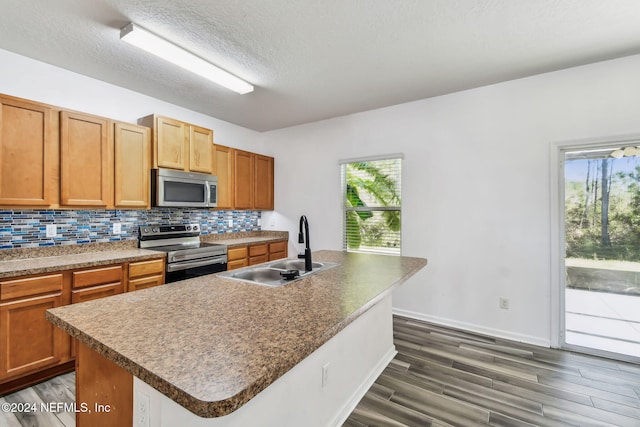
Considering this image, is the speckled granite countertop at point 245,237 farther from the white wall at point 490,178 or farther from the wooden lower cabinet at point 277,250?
the white wall at point 490,178

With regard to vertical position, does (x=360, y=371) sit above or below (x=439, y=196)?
below

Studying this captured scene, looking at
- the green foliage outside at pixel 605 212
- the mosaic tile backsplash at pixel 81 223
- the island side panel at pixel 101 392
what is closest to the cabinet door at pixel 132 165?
the mosaic tile backsplash at pixel 81 223

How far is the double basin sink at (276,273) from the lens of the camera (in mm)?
1724

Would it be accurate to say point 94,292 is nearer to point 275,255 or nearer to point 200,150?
point 200,150

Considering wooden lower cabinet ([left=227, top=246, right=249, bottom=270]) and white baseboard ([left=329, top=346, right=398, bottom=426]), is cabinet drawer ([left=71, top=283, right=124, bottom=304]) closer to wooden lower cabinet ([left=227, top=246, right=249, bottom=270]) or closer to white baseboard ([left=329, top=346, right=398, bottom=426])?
wooden lower cabinet ([left=227, top=246, right=249, bottom=270])

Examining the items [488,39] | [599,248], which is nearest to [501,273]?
[599,248]

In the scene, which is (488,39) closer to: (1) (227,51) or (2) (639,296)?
(1) (227,51)

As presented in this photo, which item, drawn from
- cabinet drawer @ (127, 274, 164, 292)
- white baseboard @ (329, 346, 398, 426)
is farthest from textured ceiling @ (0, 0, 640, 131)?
white baseboard @ (329, 346, 398, 426)

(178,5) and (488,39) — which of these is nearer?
(178,5)

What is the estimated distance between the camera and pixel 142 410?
0.93 metres

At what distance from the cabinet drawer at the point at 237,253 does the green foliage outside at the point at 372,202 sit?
4.54 ft

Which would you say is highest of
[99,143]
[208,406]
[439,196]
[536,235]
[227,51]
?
[227,51]

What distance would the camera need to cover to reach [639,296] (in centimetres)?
249

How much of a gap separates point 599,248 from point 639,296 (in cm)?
47
